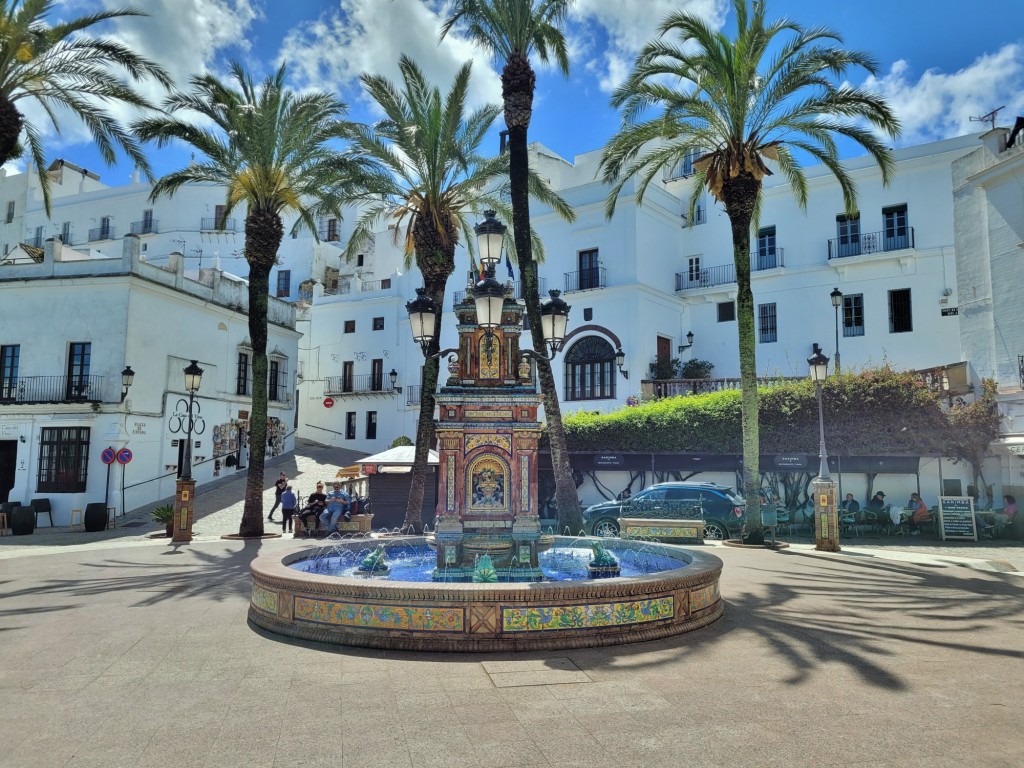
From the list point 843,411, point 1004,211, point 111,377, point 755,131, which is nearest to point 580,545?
point 755,131

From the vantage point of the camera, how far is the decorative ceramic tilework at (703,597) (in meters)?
7.93

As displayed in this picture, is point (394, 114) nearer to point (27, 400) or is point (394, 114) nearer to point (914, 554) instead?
point (914, 554)

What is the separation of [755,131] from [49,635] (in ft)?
53.4

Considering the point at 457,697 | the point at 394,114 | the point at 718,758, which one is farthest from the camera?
the point at 394,114

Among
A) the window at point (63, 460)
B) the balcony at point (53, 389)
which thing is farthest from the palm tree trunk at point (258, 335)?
the window at point (63, 460)

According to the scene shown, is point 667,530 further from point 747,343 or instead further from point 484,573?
point 484,573

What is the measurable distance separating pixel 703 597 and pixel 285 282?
42.5 m

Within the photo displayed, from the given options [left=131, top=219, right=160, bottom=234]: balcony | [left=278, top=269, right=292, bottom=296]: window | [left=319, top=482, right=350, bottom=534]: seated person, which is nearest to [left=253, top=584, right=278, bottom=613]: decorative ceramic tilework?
[left=319, top=482, right=350, bottom=534]: seated person

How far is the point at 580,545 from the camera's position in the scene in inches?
466

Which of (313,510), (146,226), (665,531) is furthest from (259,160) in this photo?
(146,226)

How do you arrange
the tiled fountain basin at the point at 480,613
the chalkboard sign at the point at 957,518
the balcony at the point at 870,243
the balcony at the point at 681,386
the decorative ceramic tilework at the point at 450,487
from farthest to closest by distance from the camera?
the balcony at the point at 870,243 → the balcony at the point at 681,386 → the chalkboard sign at the point at 957,518 → the decorative ceramic tilework at the point at 450,487 → the tiled fountain basin at the point at 480,613

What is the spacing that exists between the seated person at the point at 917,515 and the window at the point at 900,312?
30.4 feet

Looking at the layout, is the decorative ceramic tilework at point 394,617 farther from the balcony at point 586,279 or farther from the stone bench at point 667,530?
the balcony at point 586,279

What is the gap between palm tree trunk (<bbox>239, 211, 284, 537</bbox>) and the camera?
62.2 feet
